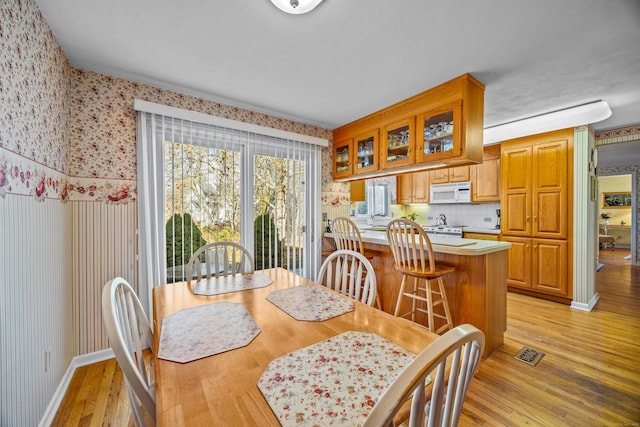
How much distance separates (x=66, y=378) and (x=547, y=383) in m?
3.31

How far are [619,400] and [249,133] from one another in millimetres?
3485

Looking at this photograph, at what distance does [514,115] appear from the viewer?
310cm

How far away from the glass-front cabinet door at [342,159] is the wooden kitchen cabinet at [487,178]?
223 centimetres

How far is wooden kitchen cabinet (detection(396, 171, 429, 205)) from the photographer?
4.98 metres

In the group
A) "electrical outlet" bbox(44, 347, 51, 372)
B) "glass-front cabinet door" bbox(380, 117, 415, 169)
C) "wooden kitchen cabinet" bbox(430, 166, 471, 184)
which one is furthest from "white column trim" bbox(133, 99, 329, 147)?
"wooden kitchen cabinet" bbox(430, 166, 471, 184)

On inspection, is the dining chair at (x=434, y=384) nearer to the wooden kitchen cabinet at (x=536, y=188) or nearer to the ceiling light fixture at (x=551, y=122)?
the ceiling light fixture at (x=551, y=122)

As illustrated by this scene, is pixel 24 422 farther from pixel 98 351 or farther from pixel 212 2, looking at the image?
pixel 212 2

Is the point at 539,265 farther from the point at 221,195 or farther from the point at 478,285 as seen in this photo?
the point at 221,195

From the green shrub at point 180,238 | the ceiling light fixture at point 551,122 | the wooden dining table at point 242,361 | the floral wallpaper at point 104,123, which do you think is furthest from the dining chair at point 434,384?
the ceiling light fixture at point 551,122

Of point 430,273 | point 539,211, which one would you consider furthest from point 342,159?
point 539,211

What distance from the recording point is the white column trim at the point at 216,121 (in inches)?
85.7

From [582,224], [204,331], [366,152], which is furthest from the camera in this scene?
[366,152]

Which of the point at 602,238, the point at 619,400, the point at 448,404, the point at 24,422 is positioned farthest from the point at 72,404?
the point at 602,238

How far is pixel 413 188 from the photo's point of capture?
5.20 m
